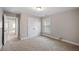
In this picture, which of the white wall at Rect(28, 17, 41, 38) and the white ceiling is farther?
the white wall at Rect(28, 17, 41, 38)

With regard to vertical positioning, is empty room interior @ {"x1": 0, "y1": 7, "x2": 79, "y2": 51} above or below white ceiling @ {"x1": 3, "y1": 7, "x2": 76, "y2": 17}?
below

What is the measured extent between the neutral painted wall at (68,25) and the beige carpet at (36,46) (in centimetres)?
18

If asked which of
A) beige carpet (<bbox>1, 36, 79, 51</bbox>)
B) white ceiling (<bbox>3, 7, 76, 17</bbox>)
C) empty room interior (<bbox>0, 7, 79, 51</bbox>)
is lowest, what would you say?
beige carpet (<bbox>1, 36, 79, 51</bbox>)

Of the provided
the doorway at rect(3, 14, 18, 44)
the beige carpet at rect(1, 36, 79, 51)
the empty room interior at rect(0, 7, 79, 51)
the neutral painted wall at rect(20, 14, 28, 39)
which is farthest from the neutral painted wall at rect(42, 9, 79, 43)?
the doorway at rect(3, 14, 18, 44)

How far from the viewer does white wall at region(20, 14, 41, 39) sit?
5.96 feet

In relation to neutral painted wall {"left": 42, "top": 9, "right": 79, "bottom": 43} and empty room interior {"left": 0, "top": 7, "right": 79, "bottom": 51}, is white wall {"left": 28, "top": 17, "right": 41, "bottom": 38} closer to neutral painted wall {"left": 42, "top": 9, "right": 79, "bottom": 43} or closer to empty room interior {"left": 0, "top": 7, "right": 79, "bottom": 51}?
empty room interior {"left": 0, "top": 7, "right": 79, "bottom": 51}

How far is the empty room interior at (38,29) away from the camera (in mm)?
1720

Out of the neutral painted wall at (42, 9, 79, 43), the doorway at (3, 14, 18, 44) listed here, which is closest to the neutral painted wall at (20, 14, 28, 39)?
the doorway at (3, 14, 18, 44)

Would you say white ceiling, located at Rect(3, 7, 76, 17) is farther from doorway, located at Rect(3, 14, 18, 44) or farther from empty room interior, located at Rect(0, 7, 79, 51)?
doorway, located at Rect(3, 14, 18, 44)

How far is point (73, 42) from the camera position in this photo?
167cm

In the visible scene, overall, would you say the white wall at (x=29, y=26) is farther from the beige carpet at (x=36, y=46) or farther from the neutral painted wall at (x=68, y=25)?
the neutral painted wall at (x=68, y=25)
